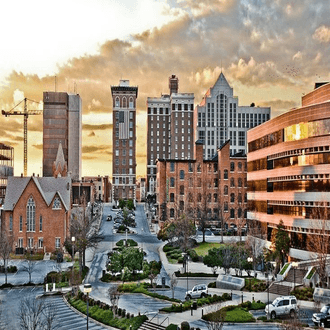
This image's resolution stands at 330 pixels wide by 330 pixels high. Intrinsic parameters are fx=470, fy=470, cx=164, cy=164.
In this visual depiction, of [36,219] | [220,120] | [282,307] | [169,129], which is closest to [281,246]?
[282,307]

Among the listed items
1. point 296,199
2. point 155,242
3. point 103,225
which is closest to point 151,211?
point 103,225

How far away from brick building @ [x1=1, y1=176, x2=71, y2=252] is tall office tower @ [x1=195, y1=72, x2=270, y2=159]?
10838 cm

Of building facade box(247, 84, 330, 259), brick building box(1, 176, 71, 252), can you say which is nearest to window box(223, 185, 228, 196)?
building facade box(247, 84, 330, 259)

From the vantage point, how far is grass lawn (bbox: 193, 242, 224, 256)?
71.3m

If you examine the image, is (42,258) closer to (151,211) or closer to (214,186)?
(214,186)

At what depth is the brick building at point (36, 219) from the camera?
252ft

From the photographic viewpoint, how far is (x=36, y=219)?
77562mm

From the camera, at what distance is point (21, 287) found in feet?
170

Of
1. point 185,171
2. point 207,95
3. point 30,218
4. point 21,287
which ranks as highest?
point 207,95

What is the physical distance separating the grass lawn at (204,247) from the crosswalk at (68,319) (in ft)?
102

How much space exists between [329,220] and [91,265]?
31614 millimetres

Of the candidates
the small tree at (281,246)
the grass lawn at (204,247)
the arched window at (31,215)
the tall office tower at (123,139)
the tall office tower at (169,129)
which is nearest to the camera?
the small tree at (281,246)

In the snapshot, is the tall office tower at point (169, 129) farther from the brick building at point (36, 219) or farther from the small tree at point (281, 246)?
the small tree at point (281, 246)

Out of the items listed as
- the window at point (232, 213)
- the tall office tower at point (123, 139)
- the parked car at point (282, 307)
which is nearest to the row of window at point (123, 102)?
the tall office tower at point (123, 139)
